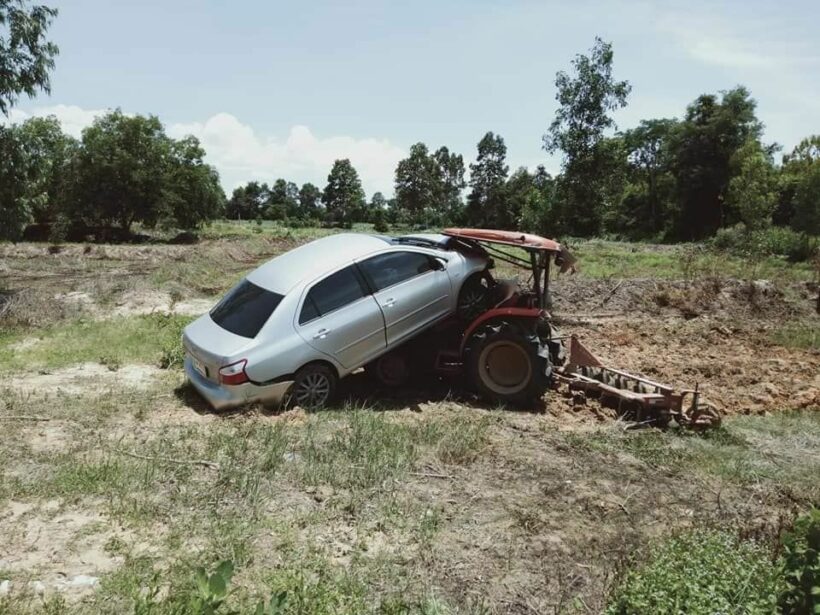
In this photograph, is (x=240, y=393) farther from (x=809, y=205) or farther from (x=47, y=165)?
(x=809, y=205)

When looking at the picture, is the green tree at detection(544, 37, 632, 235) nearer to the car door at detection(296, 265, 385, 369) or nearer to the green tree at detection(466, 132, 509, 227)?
the car door at detection(296, 265, 385, 369)

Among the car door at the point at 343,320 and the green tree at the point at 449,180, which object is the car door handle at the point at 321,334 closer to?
the car door at the point at 343,320

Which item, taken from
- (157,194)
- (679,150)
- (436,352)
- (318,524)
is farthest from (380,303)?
(679,150)

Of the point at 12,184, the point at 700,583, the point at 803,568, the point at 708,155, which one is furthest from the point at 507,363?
the point at 708,155

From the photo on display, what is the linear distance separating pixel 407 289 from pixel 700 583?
4831 millimetres

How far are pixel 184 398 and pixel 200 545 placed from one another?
3.64 m

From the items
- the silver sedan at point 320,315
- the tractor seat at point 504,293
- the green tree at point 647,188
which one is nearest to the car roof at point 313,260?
the silver sedan at point 320,315

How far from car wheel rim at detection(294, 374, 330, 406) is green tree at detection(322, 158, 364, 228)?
70.2 meters

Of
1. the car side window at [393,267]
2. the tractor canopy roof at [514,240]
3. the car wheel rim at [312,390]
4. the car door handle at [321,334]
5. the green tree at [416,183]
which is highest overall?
the green tree at [416,183]

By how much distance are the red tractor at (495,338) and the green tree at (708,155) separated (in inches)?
1718

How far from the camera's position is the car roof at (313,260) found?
7320 millimetres

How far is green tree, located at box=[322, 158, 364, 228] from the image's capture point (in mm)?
77062

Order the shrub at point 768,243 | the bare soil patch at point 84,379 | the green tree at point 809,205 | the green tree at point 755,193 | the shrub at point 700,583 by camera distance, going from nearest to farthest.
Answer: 1. the shrub at point 700,583
2. the bare soil patch at point 84,379
3. the shrub at point 768,243
4. the green tree at point 809,205
5. the green tree at point 755,193

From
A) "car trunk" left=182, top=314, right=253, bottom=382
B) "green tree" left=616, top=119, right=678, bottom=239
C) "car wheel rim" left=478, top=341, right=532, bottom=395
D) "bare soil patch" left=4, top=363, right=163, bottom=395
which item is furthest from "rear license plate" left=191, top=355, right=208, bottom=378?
"green tree" left=616, top=119, right=678, bottom=239
